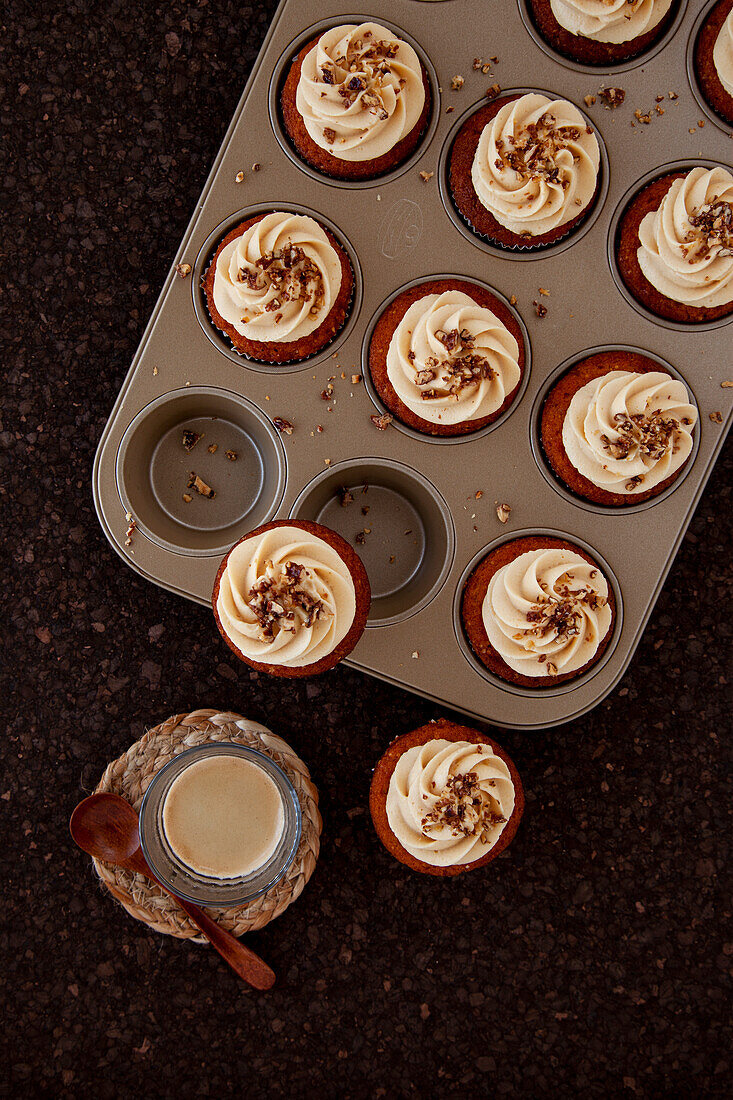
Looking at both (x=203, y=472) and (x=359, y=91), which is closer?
(x=359, y=91)

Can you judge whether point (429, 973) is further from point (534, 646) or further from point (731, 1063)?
point (534, 646)

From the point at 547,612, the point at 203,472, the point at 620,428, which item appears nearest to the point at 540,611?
the point at 547,612

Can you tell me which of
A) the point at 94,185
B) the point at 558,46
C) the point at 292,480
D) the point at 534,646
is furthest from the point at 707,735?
the point at 94,185

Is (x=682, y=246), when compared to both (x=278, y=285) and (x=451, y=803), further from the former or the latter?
(x=451, y=803)

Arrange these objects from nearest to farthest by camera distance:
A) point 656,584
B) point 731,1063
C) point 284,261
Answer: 1. point 284,261
2. point 656,584
3. point 731,1063

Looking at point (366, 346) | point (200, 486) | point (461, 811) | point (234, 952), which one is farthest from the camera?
point (200, 486)
